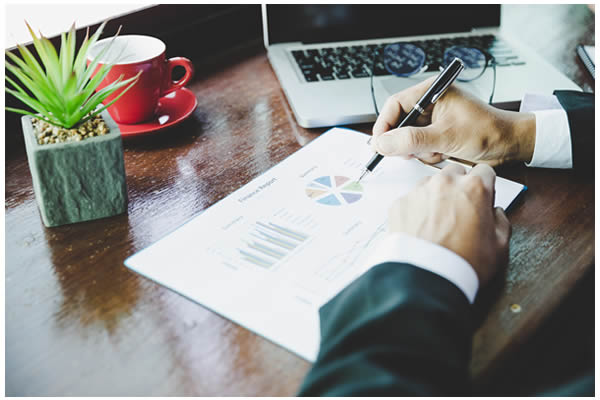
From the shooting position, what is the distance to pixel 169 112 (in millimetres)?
987

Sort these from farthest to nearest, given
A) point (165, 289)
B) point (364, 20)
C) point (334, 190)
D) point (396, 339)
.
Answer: point (364, 20), point (334, 190), point (165, 289), point (396, 339)

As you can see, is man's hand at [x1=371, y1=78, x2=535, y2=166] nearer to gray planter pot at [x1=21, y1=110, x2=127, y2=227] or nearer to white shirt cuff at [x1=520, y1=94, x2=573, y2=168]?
white shirt cuff at [x1=520, y1=94, x2=573, y2=168]

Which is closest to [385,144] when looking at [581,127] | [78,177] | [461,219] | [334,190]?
[334,190]

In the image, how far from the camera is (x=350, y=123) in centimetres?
97

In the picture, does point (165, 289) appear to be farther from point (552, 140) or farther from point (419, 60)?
point (419, 60)

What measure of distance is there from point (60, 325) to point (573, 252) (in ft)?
2.05

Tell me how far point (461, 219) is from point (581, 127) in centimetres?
38

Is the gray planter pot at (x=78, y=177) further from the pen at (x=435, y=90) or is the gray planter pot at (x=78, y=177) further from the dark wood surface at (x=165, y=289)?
the pen at (x=435, y=90)

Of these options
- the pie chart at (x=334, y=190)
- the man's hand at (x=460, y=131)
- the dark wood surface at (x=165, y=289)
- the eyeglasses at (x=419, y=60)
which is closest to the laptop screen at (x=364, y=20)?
the eyeglasses at (x=419, y=60)

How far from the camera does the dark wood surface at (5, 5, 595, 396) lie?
54 cm

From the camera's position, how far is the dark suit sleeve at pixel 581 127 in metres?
0.85

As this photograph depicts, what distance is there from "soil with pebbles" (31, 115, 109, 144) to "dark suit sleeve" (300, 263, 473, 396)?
0.38 metres

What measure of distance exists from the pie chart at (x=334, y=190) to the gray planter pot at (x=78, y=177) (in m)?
0.27

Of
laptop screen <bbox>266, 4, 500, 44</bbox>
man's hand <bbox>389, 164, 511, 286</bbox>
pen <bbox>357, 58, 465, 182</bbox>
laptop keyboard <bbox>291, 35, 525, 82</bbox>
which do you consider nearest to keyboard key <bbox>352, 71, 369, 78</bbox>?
laptop keyboard <bbox>291, 35, 525, 82</bbox>
